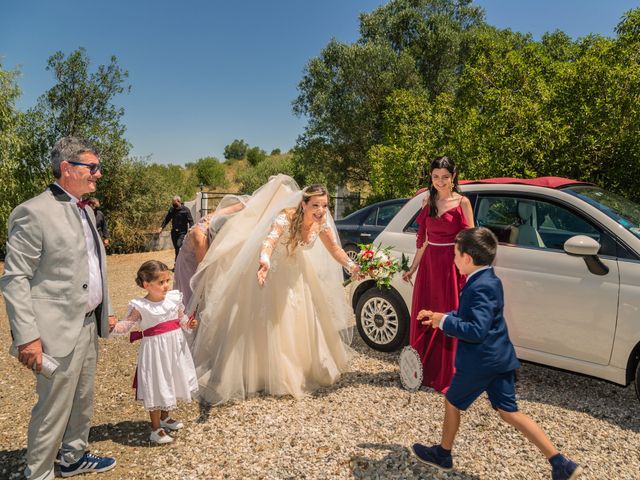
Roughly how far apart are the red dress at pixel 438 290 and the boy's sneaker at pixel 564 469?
142cm

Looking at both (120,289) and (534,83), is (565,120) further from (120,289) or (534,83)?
(120,289)

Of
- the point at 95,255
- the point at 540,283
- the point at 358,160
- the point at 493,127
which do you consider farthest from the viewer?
the point at 358,160

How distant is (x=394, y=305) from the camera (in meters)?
5.18

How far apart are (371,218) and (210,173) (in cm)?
4567

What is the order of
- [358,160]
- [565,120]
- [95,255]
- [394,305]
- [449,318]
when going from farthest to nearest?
[358,160] → [565,120] → [394,305] → [95,255] → [449,318]

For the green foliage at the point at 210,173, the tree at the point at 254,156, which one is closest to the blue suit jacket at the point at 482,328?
the green foliage at the point at 210,173

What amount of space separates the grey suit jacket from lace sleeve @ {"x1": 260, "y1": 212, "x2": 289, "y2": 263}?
1492mm

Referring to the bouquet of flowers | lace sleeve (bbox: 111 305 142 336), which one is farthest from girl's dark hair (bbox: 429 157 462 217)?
lace sleeve (bbox: 111 305 142 336)

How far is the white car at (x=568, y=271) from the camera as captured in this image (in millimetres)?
3660

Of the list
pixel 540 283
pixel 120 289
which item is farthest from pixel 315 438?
pixel 120 289

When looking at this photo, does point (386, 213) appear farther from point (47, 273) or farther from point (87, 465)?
point (47, 273)

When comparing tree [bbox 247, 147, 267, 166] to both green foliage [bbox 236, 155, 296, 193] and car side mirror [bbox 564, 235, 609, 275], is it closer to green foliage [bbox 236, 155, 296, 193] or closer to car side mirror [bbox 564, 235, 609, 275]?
green foliage [bbox 236, 155, 296, 193]

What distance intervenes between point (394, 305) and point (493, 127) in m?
6.62

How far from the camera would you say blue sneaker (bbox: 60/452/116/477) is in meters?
3.02
